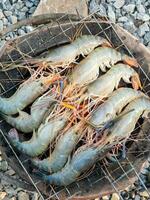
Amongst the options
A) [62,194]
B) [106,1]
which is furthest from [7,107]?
[106,1]

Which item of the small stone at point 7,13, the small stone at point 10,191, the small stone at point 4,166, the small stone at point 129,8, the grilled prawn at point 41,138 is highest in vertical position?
the small stone at point 7,13

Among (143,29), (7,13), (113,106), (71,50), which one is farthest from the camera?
(7,13)

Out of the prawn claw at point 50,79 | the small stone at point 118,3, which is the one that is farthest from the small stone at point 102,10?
the prawn claw at point 50,79

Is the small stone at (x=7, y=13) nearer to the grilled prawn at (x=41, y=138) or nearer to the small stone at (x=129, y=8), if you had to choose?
the small stone at (x=129, y=8)

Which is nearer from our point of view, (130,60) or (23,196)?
(130,60)

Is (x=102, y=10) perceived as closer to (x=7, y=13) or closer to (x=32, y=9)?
(x=32, y=9)

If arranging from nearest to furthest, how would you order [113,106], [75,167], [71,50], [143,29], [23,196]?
[75,167]
[113,106]
[71,50]
[23,196]
[143,29]

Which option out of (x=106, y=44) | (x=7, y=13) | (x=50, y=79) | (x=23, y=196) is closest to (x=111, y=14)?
(x=7, y=13)

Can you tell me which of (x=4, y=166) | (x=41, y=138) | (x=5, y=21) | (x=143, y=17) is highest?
(x=5, y=21)

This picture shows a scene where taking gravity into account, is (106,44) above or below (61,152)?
above
